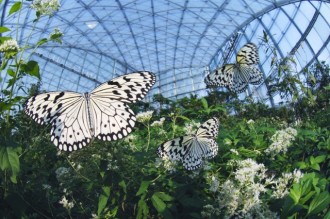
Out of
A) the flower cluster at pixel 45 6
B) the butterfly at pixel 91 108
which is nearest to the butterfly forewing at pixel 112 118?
the butterfly at pixel 91 108

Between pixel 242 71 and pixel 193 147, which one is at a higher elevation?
pixel 242 71

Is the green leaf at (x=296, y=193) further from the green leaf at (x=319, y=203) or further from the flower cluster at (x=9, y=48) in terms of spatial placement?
the flower cluster at (x=9, y=48)

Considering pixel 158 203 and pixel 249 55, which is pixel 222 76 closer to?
pixel 249 55

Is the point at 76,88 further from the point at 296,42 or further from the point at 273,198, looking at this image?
the point at 273,198

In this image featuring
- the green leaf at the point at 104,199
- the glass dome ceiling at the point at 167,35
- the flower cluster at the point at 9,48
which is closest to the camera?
the green leaf at the point at 104,199

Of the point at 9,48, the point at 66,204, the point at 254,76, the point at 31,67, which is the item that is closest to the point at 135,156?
the point at 66,204

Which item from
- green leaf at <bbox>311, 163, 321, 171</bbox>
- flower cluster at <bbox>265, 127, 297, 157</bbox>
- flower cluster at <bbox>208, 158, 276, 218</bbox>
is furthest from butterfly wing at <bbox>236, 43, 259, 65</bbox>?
flower cluster at <bbox>208, 158, 276, 218</bbox>
